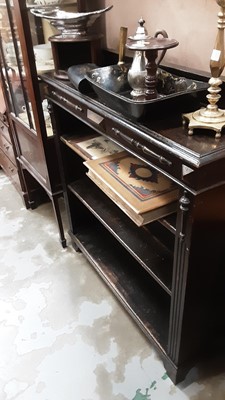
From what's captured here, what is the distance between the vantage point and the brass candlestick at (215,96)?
755mm

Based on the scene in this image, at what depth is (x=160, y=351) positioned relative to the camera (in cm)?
121

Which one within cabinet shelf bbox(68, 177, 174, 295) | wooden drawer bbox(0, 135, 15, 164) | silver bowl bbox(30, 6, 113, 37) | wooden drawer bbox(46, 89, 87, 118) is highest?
silver bowl bbox(30, 6, 113, 37)

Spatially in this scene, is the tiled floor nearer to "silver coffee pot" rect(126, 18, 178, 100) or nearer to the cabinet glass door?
the cabinet glass door

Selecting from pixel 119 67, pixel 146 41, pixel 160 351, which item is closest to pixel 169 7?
pixel 119 67

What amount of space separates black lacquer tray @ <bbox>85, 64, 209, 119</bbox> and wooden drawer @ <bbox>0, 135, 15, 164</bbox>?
1100 mm

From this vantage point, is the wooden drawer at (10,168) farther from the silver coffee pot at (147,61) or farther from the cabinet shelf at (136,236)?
the silver coffee pot at (147,61)

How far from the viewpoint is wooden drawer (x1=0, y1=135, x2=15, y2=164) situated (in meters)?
2.12

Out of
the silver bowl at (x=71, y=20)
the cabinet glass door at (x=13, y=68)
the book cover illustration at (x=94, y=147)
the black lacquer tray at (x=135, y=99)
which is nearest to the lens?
the black lacquer tray at (x=135, y=99)

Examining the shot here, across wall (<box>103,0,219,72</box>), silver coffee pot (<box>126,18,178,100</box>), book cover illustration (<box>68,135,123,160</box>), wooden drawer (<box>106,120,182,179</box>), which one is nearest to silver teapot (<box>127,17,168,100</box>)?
silver coffee pot (<box>126,18,178,100</box>)

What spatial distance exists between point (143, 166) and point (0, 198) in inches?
55.6

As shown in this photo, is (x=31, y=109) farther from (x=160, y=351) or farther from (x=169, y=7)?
(x=160, y=351)

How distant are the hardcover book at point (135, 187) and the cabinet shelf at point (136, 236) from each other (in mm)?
232

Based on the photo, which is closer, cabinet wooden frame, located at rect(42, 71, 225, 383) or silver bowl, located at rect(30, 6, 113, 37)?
cabinet wooden frame, located at rect(42, 71, 225, 383)

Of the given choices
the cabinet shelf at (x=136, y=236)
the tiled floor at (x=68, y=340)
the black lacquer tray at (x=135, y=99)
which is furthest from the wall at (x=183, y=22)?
the tiled floor at (x=68, y=340)
